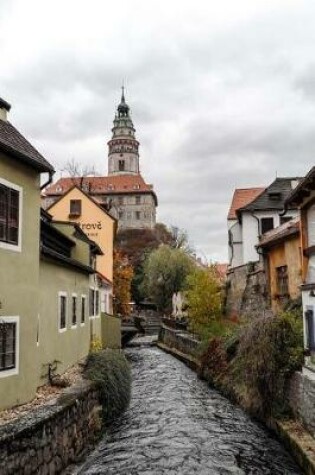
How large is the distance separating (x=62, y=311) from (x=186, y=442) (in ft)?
20.4

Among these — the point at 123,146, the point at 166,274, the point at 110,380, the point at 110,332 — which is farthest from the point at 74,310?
the point at 123,146

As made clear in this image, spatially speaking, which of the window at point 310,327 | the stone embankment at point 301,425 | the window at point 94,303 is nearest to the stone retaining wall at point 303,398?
the stone embankment at point 301,425

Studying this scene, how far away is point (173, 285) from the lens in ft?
203

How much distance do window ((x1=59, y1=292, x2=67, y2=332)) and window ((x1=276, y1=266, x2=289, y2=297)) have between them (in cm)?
1038

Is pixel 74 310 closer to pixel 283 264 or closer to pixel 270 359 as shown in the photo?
pixel 270 359

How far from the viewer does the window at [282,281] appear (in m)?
23.2

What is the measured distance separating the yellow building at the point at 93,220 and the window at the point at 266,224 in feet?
34.1

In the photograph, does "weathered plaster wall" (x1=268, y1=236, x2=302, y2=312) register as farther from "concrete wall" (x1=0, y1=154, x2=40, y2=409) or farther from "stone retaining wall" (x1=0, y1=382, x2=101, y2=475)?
"concrete wall" (x1=0, y1=154, x2=40, y2=409)

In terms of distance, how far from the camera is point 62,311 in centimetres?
1727

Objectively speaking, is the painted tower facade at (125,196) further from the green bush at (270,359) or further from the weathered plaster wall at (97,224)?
the green bush at (270,359)

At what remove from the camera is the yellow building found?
117 ft

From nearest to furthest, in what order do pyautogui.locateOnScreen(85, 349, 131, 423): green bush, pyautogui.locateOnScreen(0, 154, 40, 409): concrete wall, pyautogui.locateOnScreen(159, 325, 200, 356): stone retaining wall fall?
pyautogui.locateOnScreen(0, 154, 40, 409): concrete wall
pyautogui.locateOnScreen(85, 349, 131, 423): green bush
pyautogui.locateOnScreen(159, 325, 200, 356): stone retaining wall

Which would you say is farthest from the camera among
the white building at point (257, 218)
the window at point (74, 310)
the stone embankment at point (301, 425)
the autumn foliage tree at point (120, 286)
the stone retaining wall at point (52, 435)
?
the autumn foliage tree at point (120, 286)

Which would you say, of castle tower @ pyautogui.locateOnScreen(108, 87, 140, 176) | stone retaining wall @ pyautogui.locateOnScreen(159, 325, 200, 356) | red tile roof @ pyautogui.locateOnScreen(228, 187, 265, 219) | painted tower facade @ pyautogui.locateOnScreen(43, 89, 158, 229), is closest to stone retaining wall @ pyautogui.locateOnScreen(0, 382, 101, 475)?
stone retaining wall @ pyautogui.locateOnScreen(159, 325, 200, 356)
